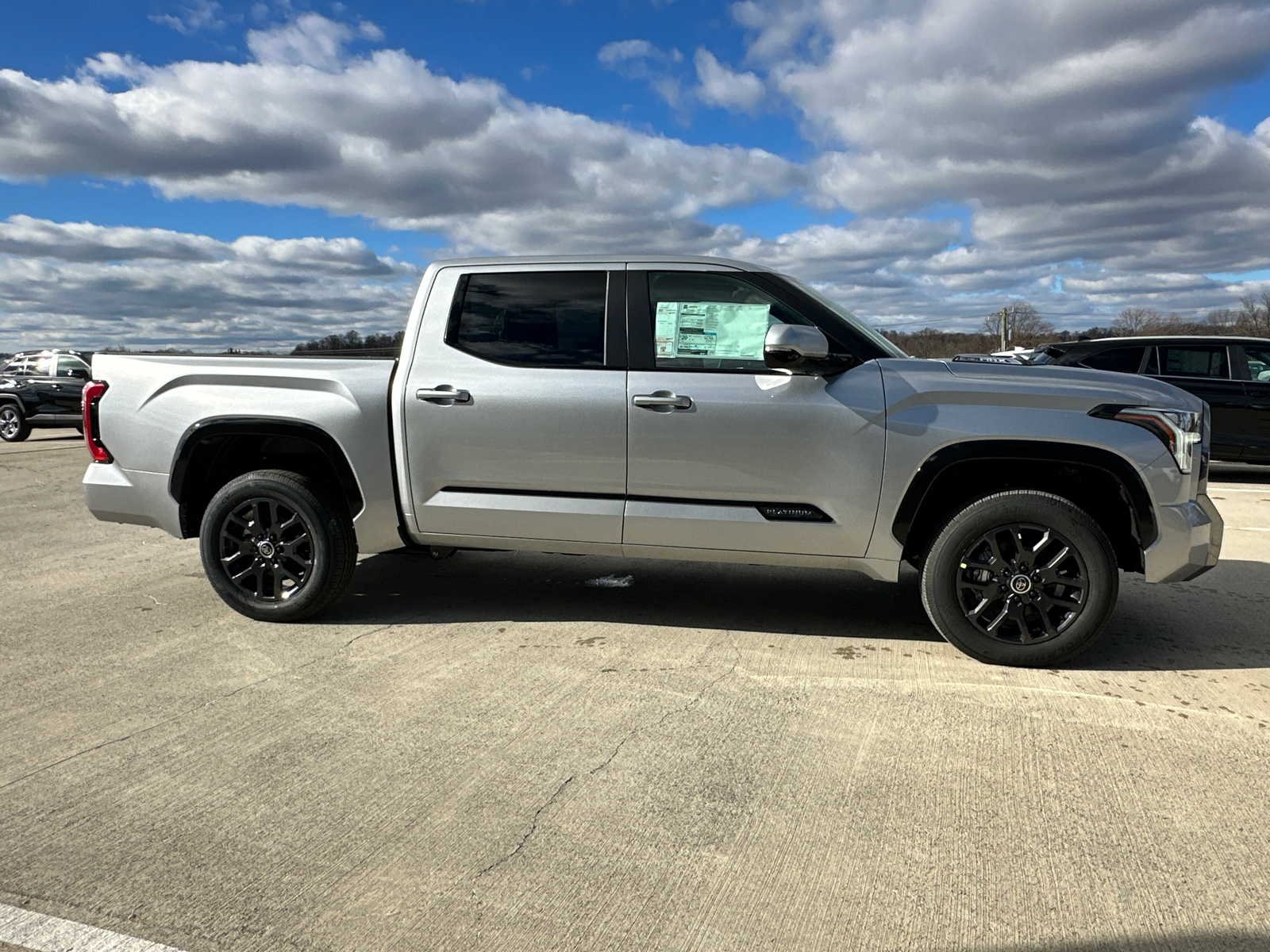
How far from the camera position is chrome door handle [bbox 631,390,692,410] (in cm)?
435

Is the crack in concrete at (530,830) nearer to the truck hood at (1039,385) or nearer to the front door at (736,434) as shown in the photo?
the front door at (736,434)

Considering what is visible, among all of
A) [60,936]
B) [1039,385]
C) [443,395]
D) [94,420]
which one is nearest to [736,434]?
[1039,385]

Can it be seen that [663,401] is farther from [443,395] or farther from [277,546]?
[277,546]

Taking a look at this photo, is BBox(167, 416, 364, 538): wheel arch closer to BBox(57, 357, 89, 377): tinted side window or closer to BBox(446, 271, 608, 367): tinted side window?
BBox(446, 271, 608, 367): tinted side window

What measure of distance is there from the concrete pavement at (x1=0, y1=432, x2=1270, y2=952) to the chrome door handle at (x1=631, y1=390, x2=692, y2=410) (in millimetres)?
1168

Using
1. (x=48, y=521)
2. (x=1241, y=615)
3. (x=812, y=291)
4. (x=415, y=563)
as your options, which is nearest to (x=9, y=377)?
(x=48, y=521)

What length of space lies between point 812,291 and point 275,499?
2.94 m

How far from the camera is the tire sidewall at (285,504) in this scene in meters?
4.77

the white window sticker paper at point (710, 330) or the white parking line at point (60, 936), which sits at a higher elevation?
the white window sticker paper at point (710, 330)

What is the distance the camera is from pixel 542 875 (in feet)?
8.23

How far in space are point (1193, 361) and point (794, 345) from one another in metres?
9.16

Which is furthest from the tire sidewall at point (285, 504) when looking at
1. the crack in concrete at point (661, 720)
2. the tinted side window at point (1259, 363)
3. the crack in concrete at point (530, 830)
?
the tinted side window at point (1259, 363)

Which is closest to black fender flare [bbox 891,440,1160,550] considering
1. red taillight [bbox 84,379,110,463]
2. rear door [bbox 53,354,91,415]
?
red taillight [bbox 84,379,110,463]

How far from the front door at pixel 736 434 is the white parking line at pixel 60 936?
2698mm
